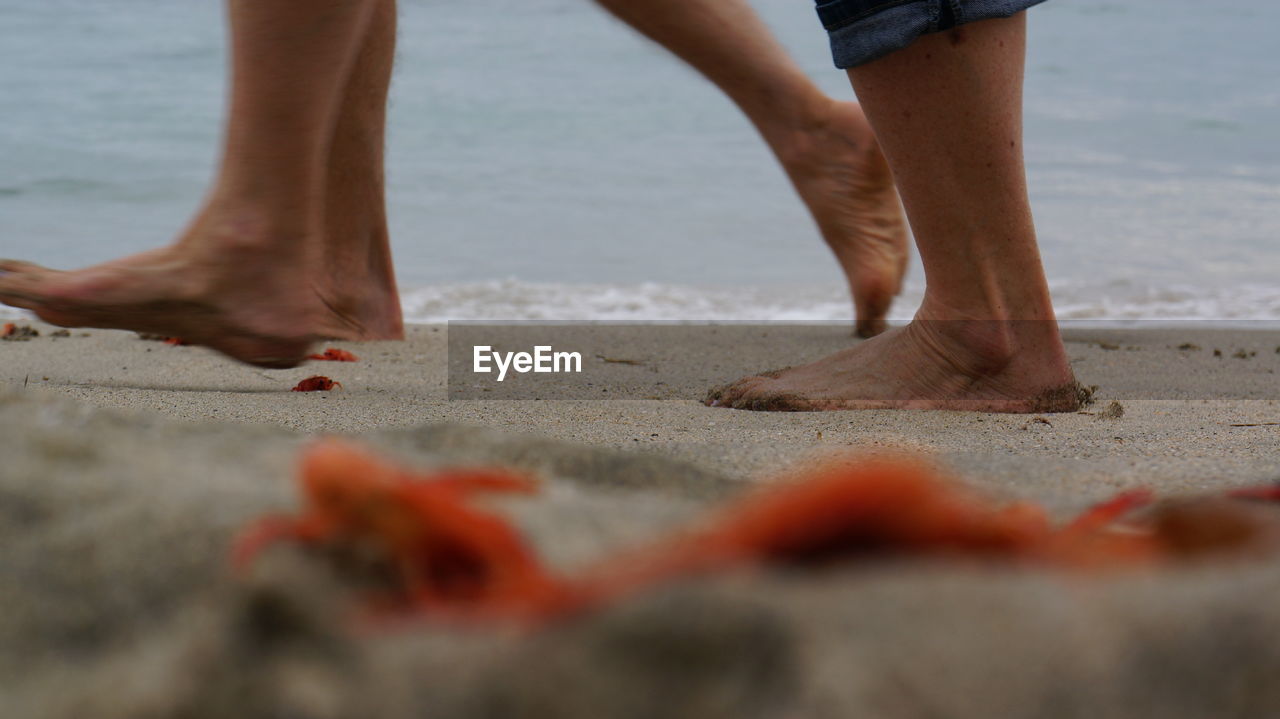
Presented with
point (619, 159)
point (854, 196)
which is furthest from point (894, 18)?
point (619, 159)

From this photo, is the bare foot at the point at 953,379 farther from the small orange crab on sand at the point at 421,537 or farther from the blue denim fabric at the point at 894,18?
the small orange crab on sand at the point at 421,537

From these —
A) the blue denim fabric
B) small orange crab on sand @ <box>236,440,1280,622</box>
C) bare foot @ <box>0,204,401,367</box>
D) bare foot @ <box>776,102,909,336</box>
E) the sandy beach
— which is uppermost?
the blue denim fabric

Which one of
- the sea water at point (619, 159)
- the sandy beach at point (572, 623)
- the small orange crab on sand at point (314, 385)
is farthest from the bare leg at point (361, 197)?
the sandy beach at point (572, 623)

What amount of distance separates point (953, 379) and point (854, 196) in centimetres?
57

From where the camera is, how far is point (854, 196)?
256 centimetres

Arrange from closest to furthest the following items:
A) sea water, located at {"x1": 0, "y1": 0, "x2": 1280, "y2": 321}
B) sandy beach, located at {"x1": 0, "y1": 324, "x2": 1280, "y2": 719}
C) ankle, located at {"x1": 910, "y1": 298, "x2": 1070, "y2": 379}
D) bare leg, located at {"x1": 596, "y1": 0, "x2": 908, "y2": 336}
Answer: sandy beach, located at {"x1": 0, "y1": 324, "x2": 1280, "y2": 719} → ankle, located at {"x1": 910, "y1": 298, "x2": 1070, "y2": 379} → bare leg, located at {"x1": 596, "y1": 0, "x2": 908, "y2": 336} → sea water, located at {"x1": 0, "y1": 0, "x2": 1280, "y2": 321}

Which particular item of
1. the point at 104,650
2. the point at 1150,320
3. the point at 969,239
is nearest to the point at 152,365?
the point at 969,239

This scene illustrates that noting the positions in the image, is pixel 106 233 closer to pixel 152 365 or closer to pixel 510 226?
pixel 510 226

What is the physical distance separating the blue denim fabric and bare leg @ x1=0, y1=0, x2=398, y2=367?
0.75 m

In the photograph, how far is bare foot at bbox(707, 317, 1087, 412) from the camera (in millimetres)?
2121

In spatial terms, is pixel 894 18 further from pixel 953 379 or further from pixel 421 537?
pixel 421 537

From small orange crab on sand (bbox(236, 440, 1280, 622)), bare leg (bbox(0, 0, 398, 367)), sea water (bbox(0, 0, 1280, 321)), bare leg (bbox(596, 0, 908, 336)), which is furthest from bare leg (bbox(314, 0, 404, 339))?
small orange crab on sand (bbox(236, 440, 1280, 622))

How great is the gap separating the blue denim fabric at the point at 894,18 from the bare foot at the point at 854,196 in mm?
550

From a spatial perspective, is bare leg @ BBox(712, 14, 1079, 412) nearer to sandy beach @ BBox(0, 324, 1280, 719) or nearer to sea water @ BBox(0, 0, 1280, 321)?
sandy beach @ BBox(0, 324, 1280, 719)
